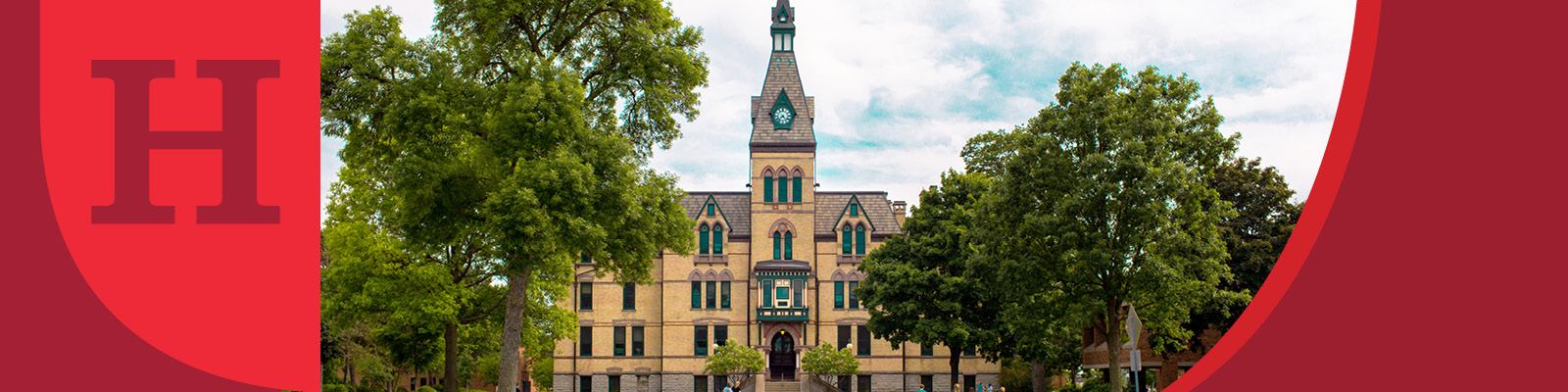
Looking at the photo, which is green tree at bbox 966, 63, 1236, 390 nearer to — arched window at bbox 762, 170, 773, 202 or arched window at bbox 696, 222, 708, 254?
arched window at bbox 762, 170, 773, 202

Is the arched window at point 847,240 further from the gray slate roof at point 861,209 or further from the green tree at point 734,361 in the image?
the green tree at point 734,361

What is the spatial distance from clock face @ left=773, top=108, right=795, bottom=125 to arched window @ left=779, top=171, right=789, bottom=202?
9.22 ft

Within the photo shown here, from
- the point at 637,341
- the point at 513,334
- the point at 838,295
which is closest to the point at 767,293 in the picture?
the point at 838,295

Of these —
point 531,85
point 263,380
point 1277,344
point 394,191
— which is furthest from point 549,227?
point 1277,344

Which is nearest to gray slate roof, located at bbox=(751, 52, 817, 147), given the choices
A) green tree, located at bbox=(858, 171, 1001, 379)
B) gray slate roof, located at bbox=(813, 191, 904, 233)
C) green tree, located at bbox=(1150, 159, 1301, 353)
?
gray slate roof, located at bbox=(813, 191, 904, 233)

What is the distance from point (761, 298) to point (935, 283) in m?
18.9

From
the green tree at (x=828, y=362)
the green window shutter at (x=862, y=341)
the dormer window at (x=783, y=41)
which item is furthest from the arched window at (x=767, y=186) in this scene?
the green tree at (x=828, y=362)

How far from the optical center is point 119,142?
41.2 feet

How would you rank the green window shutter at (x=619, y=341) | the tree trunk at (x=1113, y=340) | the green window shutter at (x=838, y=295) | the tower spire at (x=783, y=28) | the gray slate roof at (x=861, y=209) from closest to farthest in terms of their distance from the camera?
the tree trunk at (x=1113, y=340) < the green window shutter at (x=838, y=295) < the green window shutter at (x=619, y=341) < the gray slate roof at (x=861, y=209) < the tower spire at (x=783, y=28)

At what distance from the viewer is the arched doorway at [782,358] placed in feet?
191

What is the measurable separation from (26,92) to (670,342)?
47.2m

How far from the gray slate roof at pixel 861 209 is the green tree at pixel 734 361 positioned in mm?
10446

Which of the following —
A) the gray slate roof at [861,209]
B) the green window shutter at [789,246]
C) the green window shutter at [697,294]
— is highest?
the gray slate roof at [861,209]

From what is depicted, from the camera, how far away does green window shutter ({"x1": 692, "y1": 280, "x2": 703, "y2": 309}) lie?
2317 inches
